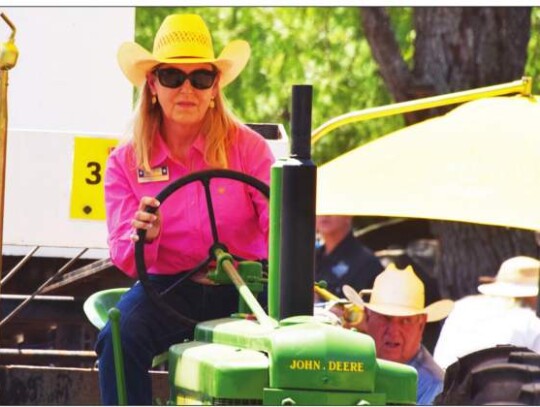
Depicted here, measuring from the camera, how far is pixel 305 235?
4.48m

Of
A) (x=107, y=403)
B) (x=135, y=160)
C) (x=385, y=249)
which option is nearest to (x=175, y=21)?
(x=135, y=160)

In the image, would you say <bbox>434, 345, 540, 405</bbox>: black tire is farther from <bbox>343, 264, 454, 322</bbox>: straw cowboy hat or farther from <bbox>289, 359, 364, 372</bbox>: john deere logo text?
<bbox>289, 359, 364, 372</bbox>: john deere logo text

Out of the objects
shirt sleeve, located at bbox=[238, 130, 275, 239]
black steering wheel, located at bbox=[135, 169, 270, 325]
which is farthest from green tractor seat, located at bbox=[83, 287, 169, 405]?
shirt sleeve, located at bbox=[238, 130, 275, 239]

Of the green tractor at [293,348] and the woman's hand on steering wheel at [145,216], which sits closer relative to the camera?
the green tractor at [293,348]

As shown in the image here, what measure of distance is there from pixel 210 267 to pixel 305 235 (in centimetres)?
77

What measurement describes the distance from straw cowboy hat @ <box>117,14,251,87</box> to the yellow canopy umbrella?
1.28 metres

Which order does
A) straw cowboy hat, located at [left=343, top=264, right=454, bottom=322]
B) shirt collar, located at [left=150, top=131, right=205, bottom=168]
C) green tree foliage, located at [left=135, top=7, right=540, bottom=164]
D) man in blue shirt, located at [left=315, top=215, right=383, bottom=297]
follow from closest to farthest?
shirt collar, located at [left=150, top=131, right=205, bottom=168]
straw cowboy hat, located at [left=343, top=264, right=454, bottom=322]
man in blue shirt, located at [left=315, top=215, right=383, bottom=297]
green tree foliage, located at [left=135, top=7, right=540, bottom=164]

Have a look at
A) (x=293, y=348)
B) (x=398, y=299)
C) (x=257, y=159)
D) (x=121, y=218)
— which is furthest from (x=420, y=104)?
(x=293, y=348)

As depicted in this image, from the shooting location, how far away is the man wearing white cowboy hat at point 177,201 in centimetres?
509

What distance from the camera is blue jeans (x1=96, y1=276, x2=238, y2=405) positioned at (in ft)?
16.6

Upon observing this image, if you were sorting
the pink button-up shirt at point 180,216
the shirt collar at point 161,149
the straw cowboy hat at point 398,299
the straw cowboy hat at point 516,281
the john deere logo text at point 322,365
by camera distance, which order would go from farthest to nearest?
the straw cowboy hat at point 516,281 → the straw cowboy hat at point 398,299 → the shirt collar at point 161,149 → the pink button-up shirt at point 180,216 → the john deere logo text at point 322,365

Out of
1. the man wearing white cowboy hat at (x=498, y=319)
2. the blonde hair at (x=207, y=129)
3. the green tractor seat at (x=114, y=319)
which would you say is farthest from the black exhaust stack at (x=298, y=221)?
the man wearing white cowboy hat at (x=498, y=319)

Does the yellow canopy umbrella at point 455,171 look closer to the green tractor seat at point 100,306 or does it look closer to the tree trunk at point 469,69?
the green tractor seat at point 100,306

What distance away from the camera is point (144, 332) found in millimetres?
5066
